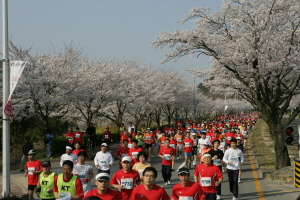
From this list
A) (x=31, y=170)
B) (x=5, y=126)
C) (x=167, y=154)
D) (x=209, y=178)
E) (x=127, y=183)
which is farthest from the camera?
(x=167, y=154)

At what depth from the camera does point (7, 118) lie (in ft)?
35.0

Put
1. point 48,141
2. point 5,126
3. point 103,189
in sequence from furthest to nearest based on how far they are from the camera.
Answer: point 48,141
point 5,126
point 103,189

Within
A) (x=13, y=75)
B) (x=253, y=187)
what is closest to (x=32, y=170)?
(x=13, y=75)

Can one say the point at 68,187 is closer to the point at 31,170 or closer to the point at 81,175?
the point at 81,175

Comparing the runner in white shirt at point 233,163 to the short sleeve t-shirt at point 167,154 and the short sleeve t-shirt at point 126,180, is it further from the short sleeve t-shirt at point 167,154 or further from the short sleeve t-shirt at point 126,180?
the short sleeve t-shirt at point 126,180

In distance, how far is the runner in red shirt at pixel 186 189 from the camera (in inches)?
249

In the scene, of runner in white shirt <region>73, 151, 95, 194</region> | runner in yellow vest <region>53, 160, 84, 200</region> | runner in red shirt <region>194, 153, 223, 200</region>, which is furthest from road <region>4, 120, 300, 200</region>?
runner in yellow vest <region>53, 160, 84, 200</region>

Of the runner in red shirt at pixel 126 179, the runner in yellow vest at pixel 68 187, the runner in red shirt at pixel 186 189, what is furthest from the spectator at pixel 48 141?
the runner in red shirt at pixel 186 189

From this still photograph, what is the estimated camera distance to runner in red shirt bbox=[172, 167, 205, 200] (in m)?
6.31

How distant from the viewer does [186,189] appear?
251 inches

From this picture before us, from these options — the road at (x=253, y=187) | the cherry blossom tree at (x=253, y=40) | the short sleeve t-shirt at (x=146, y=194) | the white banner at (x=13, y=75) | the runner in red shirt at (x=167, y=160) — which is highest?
the cherry blossom tree at (x=253, y=40)

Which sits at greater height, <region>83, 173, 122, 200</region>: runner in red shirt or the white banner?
the white banner

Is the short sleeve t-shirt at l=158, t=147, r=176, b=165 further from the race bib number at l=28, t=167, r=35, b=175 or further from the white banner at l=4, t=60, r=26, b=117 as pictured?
the white banner at l=4, t=60, r=26, b=117

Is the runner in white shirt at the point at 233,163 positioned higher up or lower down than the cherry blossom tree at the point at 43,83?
lower down
